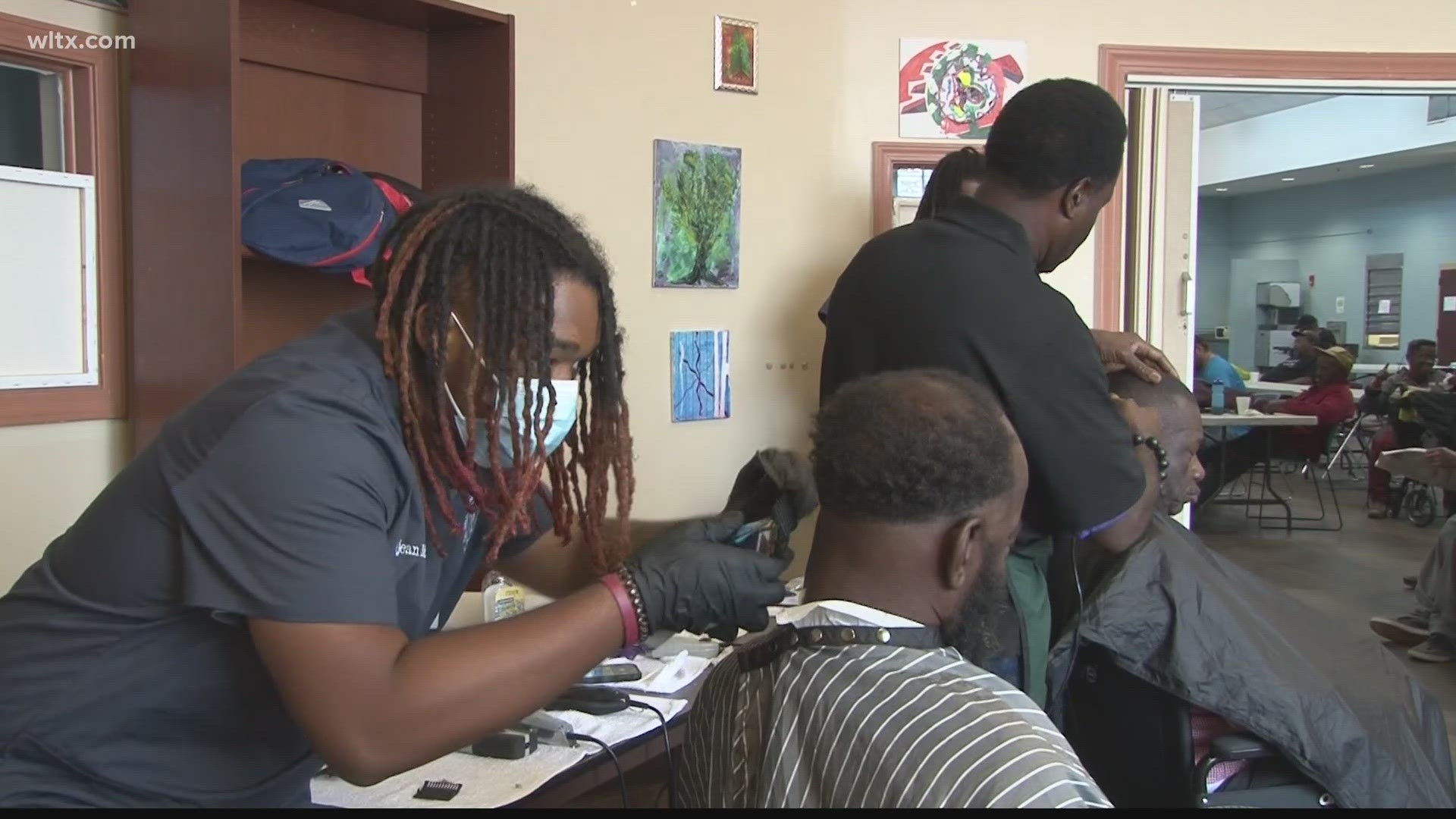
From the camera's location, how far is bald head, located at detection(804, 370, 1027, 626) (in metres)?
1.08

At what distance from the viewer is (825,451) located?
1123 mm

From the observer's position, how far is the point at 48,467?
205cm

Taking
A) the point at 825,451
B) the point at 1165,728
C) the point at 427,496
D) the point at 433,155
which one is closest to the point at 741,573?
the point at 825,451

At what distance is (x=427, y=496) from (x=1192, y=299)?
3014mm

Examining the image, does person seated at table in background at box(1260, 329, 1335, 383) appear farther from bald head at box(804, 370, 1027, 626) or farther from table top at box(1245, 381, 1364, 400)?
bald head at box(804, 370, 1027, 626)

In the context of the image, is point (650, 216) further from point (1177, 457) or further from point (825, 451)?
point (825, 451)

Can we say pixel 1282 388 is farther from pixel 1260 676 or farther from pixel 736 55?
pixel 1260 676

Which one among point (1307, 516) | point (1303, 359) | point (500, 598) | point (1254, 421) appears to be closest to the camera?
point (500, 598)

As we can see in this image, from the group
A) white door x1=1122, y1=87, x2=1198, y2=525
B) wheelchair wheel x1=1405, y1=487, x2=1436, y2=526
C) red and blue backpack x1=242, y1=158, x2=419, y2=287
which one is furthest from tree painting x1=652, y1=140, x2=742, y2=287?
wheelchair wheel x1=1405, y1=487, x2=1436, y2=526

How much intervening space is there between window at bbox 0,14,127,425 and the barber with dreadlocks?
1.16 m

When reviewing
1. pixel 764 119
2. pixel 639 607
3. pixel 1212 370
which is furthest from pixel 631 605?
pixel 1212 370

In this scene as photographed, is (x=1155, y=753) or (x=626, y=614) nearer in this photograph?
(x=626, y=614)

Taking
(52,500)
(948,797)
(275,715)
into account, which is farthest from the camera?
(52,500)

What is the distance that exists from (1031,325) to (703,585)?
578 millimetres
